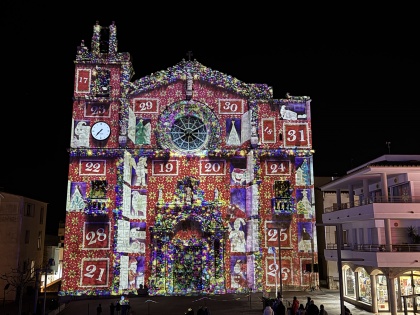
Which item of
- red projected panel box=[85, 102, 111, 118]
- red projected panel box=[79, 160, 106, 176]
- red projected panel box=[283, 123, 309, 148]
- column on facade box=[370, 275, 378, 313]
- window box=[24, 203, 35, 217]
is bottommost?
column on facade box=[370, 275, 378, 313]

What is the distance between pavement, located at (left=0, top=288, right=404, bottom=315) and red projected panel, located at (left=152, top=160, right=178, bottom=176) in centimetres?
1096

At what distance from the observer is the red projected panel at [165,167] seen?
3881cm

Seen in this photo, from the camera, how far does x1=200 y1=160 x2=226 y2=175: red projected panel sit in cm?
3909

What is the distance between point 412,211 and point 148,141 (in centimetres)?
2294

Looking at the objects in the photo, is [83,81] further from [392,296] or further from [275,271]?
[392,296]

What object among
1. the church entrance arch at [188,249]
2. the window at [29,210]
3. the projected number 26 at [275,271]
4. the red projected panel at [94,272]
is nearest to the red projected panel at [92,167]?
the church entrance arch at [188,249]

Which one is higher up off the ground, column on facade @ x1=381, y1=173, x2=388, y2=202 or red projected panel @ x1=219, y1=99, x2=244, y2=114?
red projected panel @ x1=219, y1=99, x2=244, y2=114

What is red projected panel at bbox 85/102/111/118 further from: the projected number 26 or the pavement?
the projected number 26

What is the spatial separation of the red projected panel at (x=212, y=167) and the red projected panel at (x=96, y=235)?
9.93 meters

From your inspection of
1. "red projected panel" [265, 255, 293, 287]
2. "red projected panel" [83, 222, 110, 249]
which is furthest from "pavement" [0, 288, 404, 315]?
"red projected panel" [83, 222, 110, 249]

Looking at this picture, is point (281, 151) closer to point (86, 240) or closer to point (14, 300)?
point (86, 240)

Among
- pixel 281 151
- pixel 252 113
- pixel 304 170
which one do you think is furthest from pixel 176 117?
pixel 304 170

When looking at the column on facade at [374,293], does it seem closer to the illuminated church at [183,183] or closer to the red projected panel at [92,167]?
the illuminated church at [183,183]

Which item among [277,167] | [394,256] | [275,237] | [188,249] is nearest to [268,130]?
[277,167]
